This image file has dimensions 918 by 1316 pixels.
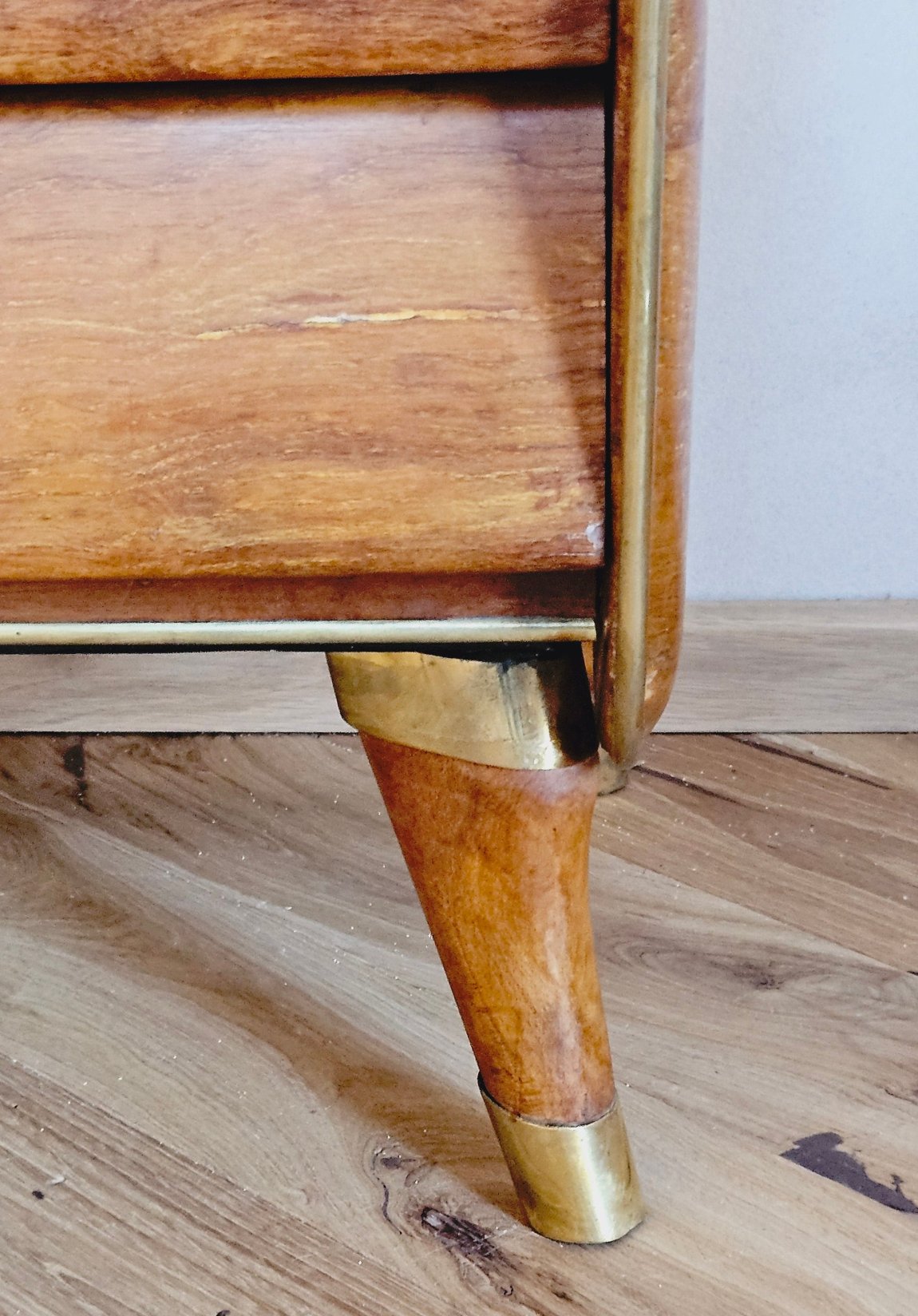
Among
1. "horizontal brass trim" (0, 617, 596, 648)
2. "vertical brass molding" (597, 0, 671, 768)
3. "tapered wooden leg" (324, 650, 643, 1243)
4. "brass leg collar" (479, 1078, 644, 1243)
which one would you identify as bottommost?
"brass leg collar" (479, 1078, 644, 1243)

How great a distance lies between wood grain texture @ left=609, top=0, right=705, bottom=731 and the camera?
246mm

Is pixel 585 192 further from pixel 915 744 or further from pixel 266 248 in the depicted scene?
pixel 915 744

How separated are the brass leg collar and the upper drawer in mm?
328

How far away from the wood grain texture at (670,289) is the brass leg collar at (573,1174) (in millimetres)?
192

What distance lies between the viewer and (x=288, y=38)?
256 millimetres

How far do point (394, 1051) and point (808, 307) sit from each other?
0.49 metres

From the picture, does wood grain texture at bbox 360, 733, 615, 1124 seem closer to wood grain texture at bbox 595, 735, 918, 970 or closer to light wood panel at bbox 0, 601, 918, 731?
wood grain texture at bbox 595, 735, 918, 970

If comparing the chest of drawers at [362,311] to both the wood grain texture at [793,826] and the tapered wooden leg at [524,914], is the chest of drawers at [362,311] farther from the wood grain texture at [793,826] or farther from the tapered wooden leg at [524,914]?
the wood grain texture at [793,826]

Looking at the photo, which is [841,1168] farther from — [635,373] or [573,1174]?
[635,373]

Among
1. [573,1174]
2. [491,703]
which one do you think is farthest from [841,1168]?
[491,703]

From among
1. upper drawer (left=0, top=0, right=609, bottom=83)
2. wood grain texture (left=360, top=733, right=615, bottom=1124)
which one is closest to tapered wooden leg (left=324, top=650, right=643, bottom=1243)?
wood grain texture (left=360, top=733, right=615, bottom=1124)

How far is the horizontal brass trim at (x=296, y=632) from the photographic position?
324mm

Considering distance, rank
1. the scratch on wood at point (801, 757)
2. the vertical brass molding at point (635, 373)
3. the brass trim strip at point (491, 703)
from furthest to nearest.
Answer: the scratch on wood at point (801, 757), the brass trim strip at point (491, 703), the vertical brass molding at point (635, 373)

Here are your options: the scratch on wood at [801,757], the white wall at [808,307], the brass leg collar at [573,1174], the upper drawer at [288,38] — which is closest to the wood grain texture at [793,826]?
the scratch on wood at [801,757]
